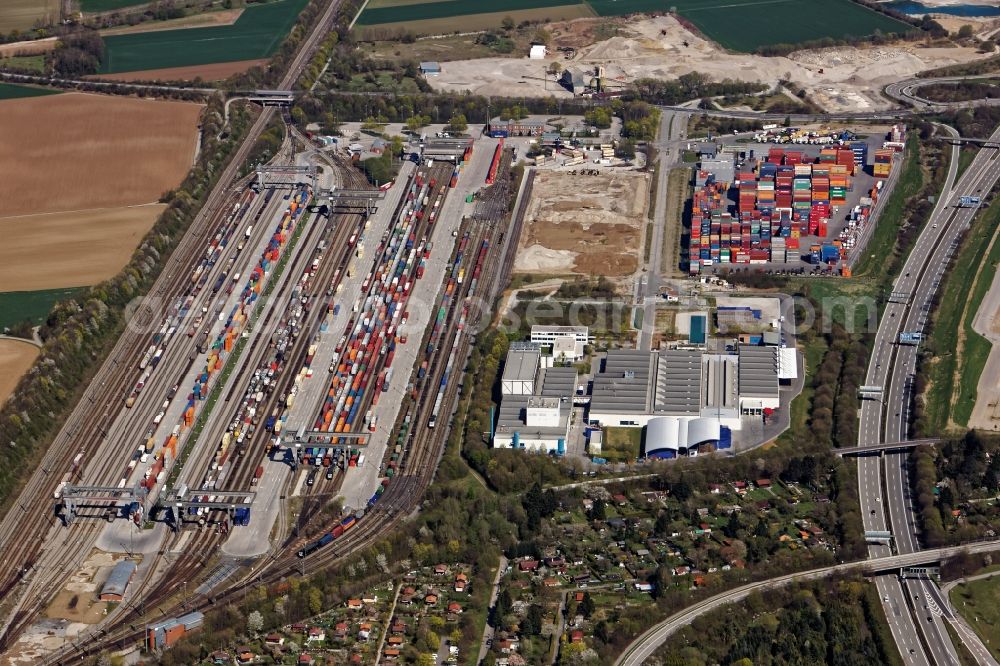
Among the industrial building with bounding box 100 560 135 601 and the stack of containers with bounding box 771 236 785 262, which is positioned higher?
the stack of containers with bounding box 771 236 785 262

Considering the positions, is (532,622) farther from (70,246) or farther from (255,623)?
(70,246)

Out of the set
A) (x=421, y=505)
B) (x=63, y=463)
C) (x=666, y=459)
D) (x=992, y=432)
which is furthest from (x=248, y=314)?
(x=992, y=432)

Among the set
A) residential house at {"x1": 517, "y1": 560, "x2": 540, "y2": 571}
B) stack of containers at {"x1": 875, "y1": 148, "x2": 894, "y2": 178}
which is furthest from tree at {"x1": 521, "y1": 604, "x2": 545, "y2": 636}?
stack of containers at {"x1": 875, "y1": 148, "x2": 894, "y2": 178}

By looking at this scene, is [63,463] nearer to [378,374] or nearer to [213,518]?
[213,518]

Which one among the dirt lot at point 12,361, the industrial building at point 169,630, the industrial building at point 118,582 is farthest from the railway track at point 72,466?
the industrial building at point 169,630

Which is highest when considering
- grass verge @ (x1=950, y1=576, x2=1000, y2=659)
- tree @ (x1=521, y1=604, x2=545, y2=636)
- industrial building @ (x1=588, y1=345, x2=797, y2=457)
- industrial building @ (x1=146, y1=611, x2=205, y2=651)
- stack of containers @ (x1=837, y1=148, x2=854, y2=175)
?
stack of containers @ (x1=837, y1=148, x2=854, y2=175)

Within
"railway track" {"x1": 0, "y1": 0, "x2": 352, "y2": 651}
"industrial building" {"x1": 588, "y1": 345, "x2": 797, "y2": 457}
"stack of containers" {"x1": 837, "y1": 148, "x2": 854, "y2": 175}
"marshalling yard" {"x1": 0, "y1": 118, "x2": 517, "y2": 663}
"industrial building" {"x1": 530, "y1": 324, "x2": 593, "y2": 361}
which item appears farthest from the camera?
"stack of containers" {"x1": 837, "y1": 148, "x2": 854, "y2": 175}

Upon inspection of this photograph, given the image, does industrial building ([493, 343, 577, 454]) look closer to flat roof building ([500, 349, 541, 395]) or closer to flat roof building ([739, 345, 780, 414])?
flat roof building ([500, 349, 541, 395])
